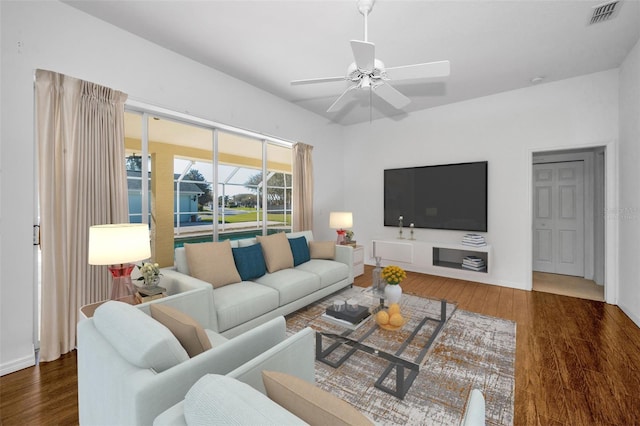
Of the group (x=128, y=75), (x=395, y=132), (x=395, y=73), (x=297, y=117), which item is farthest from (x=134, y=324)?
(x=395, y=132)

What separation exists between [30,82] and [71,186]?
85 centimetres

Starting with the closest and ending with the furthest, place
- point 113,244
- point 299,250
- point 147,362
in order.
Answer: point 147,362 < point 113,244 < point 299,250

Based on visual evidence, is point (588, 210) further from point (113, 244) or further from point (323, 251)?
point (113, 244)

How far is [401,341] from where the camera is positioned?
197 cm

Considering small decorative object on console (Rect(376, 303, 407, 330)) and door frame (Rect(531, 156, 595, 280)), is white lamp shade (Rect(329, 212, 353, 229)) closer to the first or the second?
small decorative object on console (Rect(376, 303, 407, 330))

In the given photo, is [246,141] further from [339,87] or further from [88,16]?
[88,16]

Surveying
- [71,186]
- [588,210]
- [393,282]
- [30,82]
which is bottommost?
[393,282]

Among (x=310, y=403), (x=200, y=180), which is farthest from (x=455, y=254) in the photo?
(x=310, y=403)

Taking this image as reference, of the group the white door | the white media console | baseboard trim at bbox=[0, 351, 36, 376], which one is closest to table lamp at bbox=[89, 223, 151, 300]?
baseboard trim at bbox=[0, 351, 36, 376]

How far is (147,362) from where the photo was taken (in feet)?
3.43

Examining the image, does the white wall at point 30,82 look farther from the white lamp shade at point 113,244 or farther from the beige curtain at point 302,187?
the beige curtain at point 302,187

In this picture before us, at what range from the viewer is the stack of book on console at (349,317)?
7.11 feet

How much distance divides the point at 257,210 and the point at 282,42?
8.10ft

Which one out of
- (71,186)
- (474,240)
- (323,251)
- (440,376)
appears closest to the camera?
(440,376)
